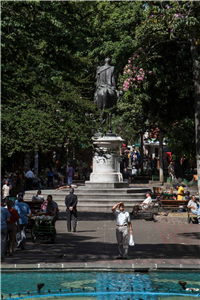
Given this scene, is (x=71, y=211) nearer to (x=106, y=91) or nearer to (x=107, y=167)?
(x=107, y=167)

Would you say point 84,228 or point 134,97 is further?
point 134,97

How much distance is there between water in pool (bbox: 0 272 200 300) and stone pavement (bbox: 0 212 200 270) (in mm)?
306

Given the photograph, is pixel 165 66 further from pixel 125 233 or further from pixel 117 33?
pixel 125 233

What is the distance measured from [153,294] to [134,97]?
52.6ft

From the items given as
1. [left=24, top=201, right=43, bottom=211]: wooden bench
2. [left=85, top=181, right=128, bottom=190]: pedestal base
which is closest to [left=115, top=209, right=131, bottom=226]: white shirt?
[left=24, top=201, right=43, bottom=211]: wooden bench

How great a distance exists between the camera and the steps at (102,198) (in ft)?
78.0

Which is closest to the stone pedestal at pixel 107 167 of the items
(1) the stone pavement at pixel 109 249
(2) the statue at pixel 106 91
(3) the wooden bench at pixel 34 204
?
(2) the statue at pixel 106 91

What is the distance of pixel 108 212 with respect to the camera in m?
23.0

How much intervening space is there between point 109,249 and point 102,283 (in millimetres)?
3709

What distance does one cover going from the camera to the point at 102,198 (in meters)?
24.5

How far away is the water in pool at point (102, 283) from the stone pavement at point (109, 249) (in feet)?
1.00

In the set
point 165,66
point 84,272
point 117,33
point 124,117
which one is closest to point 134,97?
point 165,66

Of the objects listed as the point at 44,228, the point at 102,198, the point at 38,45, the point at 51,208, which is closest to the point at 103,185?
the point at 102,198

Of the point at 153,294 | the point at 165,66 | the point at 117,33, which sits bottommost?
the point at 153,294
